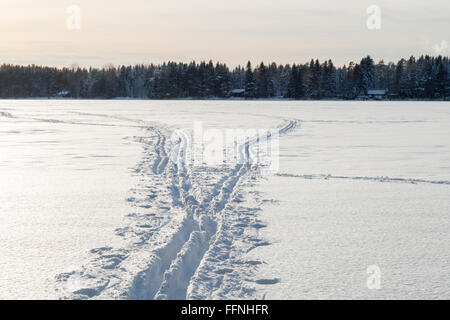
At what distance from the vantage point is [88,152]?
11633 millimetres

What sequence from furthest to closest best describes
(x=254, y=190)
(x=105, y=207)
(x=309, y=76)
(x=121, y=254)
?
(x=309, y=76)
(x=254, y=190)
(x=105, y=207)
(x=121, y=254)

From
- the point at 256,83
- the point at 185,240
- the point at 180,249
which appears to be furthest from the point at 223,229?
the point at 256,83

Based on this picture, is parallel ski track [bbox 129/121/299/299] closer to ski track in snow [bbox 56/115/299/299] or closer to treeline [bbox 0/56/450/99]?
ski track in snow [bbox 56/115/299/299]

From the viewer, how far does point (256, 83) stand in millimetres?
88375

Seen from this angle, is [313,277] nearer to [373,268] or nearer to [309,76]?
[373,268]

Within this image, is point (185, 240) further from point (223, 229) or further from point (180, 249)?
point (223, 229)

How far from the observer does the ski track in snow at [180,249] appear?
3592mm

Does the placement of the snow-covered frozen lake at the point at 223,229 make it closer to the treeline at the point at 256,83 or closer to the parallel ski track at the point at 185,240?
the parallel ski track at the point at 185,240

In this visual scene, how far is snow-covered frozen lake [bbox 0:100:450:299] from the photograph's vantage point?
12.0 feet

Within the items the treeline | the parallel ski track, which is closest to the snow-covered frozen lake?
the parallel ski track

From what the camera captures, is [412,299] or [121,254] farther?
[121,254]

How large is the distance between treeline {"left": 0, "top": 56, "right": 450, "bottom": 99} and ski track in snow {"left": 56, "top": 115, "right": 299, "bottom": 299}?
80425mm

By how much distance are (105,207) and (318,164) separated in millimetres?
5216
